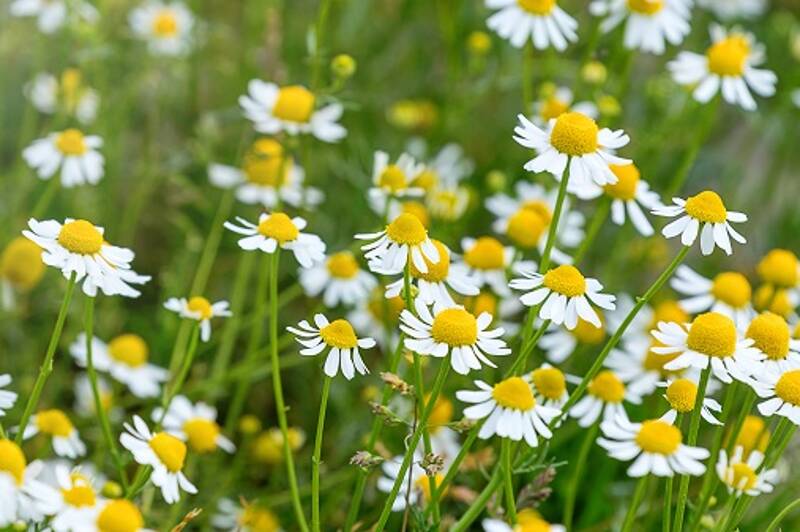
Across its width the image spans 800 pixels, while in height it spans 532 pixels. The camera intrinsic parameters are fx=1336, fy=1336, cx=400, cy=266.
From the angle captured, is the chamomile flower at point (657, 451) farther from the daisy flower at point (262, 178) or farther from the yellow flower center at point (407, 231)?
the daisy flower at point (262, 178)

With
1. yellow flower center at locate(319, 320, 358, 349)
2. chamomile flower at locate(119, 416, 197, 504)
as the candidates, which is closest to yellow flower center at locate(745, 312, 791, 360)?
yellow flower center at locate(319, 320, 358, 349)

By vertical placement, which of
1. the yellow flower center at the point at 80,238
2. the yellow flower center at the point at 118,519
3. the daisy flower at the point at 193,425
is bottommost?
the daisy flower at the point at 193,425

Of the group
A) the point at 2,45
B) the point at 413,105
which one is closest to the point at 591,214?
the point at 413,105

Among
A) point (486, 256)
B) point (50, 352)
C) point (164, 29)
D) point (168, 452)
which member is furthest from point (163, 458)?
point (164, 29)

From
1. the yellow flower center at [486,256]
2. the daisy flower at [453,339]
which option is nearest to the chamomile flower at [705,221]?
the daisy flower at [453,339]

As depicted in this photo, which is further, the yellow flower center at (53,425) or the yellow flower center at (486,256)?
the yellow flower center at (486,256)

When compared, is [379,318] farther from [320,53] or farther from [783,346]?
[783,346]

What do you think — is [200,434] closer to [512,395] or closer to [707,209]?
[512,395]
